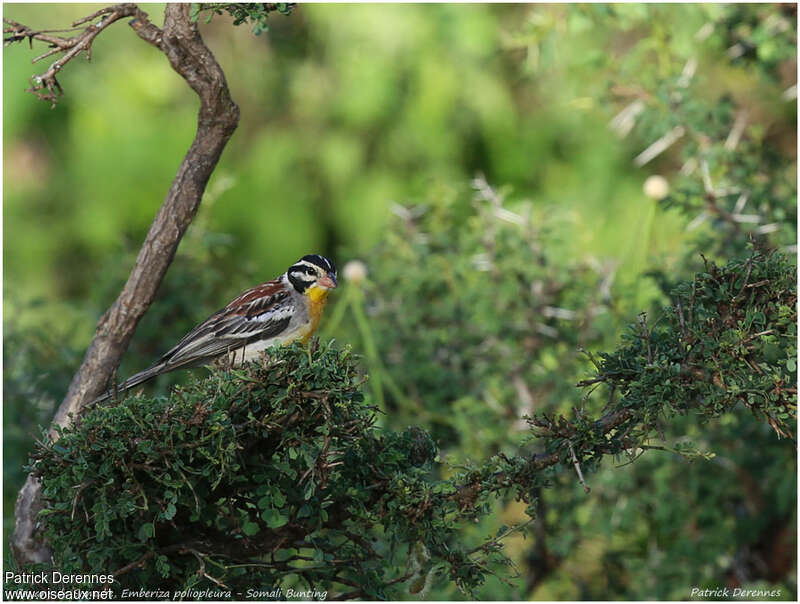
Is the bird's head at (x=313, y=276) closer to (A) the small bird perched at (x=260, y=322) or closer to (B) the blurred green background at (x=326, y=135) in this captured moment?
(A) the small bird perched at (x=260, y=322)

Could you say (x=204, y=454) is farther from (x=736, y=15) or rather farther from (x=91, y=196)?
(x=91, y=196)

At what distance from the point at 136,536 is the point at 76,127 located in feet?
19.5

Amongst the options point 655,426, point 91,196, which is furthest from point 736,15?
point 91,196

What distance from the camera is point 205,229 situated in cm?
532

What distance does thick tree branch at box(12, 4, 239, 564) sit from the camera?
290 centimetres

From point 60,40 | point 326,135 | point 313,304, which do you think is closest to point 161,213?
point 60,40

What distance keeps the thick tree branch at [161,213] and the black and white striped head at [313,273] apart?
1.67 feet

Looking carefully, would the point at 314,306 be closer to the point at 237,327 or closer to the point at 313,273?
the point at 313,273

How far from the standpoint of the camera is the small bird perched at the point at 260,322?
343cm

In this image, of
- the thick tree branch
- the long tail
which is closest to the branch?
the thick tree branch

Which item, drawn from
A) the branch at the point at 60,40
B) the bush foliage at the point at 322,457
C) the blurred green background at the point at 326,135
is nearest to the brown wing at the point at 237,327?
the bush foliage at the point at 322,457

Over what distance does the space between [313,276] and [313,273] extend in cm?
1

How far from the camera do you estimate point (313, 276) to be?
11.5 feet

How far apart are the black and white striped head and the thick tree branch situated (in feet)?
1.67
